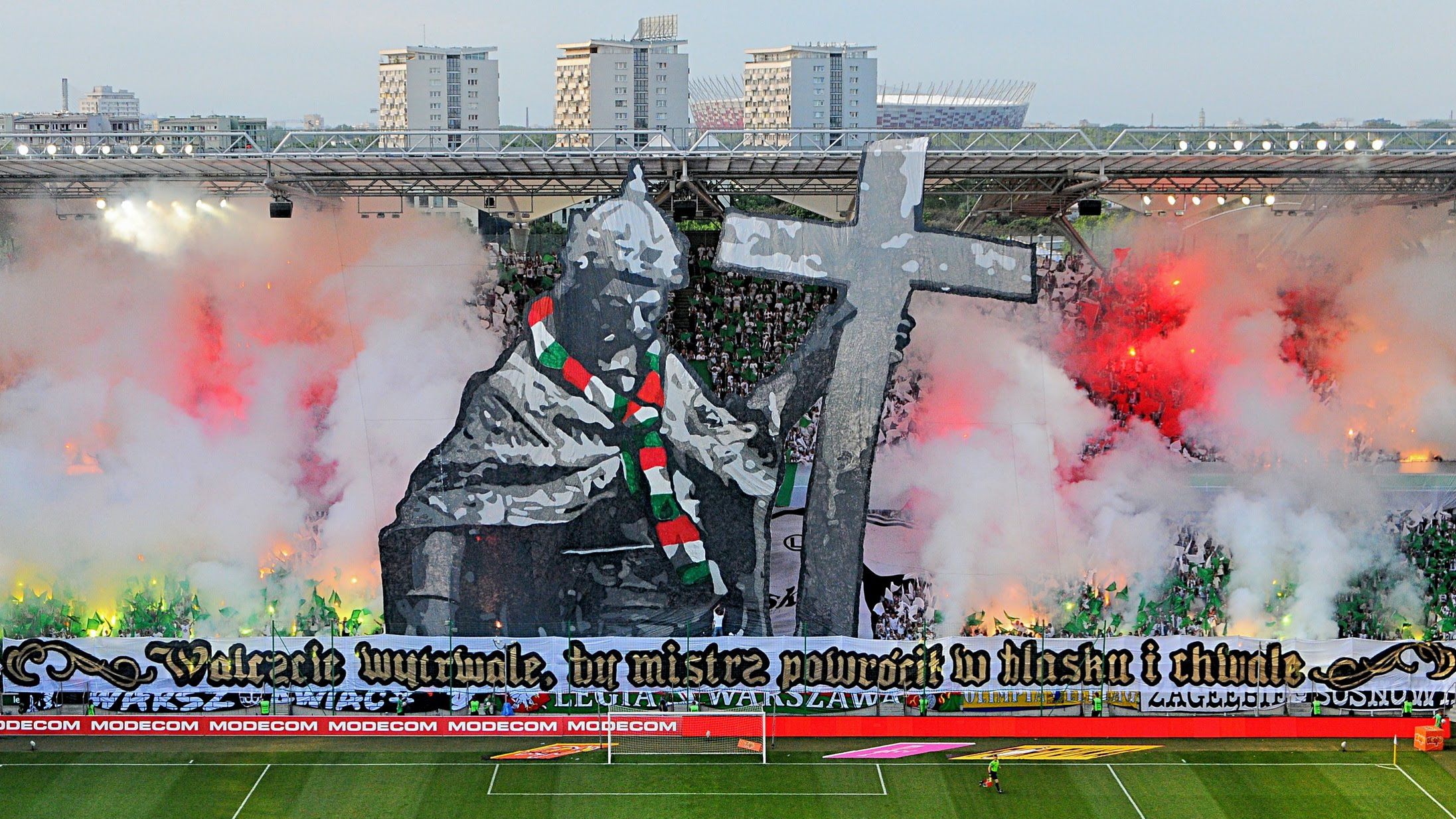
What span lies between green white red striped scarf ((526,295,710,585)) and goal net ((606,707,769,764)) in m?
2.65

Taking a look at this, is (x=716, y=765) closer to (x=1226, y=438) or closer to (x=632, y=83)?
(x=1226, y=438)

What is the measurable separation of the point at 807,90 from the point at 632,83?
9.35 metres

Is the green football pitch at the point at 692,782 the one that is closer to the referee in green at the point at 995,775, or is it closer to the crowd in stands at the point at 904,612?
the referee in green at the point at 995,775

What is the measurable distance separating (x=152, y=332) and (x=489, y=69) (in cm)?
4898

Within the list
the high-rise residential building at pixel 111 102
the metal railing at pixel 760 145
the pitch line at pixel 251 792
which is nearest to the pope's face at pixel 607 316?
the metal railing at pixel 760 145

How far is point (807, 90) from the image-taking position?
6228 centimetres

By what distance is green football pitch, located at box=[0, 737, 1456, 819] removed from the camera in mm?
19719

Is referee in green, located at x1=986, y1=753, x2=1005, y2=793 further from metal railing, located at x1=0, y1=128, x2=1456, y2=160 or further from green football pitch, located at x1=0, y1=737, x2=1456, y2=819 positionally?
metal railing, located at x1=0, y1=128, x2=1456, y2=160

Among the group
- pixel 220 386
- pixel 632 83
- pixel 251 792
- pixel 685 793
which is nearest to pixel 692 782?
pixel 685 793

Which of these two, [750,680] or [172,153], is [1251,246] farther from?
[172,153]

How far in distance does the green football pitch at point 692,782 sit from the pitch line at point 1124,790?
0.03 metres

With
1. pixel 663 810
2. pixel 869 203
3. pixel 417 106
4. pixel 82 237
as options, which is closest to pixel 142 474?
pixel 82 237

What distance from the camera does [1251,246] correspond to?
27750 mm

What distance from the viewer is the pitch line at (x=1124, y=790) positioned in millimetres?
19688
